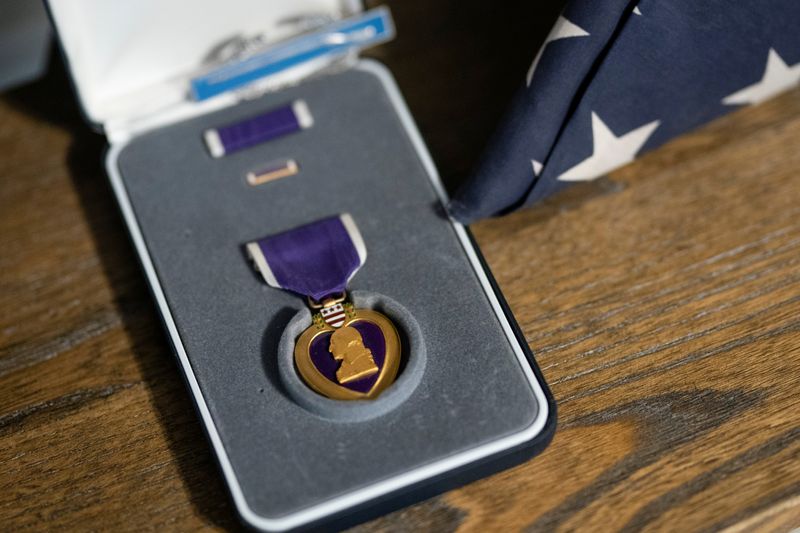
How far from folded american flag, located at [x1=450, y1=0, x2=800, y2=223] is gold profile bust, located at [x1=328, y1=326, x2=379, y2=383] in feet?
0.33

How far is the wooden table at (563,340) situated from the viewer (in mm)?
454

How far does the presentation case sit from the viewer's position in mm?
446

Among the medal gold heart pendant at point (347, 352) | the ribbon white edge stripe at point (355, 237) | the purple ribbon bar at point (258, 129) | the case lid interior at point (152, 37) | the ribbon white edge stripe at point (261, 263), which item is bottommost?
the medal gold heart pendant at point (347, 352)

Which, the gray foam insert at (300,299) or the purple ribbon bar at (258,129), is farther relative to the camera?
the purple ribbon bar at (258,129)

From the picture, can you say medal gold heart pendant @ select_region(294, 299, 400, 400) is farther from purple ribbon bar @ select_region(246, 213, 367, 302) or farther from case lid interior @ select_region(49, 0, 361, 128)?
case lid interior @ select_region(49, 0, 361, 128)

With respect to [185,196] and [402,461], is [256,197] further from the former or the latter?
[402,461]

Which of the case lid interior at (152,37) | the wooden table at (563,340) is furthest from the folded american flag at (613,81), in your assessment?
the case lid interior at (152,37)

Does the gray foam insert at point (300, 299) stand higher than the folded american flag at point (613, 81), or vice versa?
the folded american flag at point (613, 81)

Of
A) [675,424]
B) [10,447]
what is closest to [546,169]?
[675,424]

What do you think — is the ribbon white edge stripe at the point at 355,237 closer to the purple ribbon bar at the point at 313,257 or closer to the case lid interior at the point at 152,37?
the purple ribbon bar at the point at 313,257

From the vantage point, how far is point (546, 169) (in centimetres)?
→ 52

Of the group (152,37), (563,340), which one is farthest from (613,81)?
(152,37)

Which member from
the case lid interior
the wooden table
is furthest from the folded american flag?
the case lid interior

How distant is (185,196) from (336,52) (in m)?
0.14
